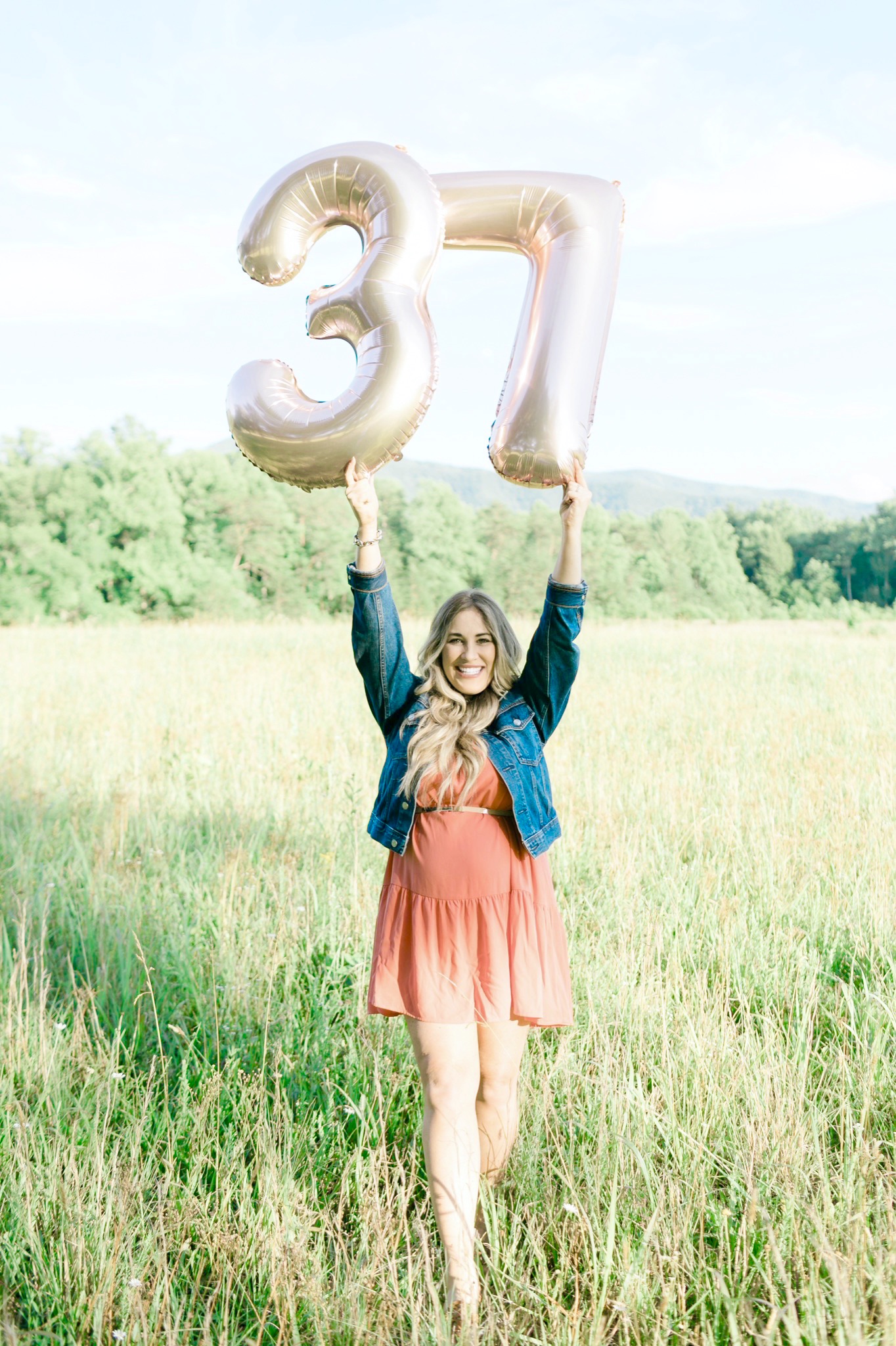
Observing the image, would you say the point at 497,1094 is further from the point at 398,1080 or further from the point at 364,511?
the point at 364,511

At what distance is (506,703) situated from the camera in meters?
2.45

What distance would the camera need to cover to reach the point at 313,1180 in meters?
2.32

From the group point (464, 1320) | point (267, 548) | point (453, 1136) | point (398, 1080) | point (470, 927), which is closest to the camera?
point (464, 1320)

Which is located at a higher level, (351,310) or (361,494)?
(351,310)

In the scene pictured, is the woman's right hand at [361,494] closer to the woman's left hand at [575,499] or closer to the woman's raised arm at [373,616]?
the woman's raised arm at [373,616]

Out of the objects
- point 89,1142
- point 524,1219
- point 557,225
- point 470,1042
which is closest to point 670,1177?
point 524,1219

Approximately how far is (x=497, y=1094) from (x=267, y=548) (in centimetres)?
4157

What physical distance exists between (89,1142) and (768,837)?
3534mm

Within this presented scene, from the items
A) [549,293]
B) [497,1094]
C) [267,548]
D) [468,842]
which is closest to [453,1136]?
[497,1094]

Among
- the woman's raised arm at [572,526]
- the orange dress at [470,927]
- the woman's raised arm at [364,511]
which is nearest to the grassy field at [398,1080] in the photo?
the orange dress at [470,927]

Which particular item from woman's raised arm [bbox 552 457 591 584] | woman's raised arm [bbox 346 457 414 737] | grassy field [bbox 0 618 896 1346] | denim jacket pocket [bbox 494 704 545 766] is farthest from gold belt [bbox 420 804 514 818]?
grassy field [bbox 0 618 896 1346]

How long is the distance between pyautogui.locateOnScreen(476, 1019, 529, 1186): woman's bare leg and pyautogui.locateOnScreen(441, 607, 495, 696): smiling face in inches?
35.2

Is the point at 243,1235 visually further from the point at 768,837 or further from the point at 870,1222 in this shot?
the point at 768,837

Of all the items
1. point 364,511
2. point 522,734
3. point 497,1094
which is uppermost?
point 364,511
